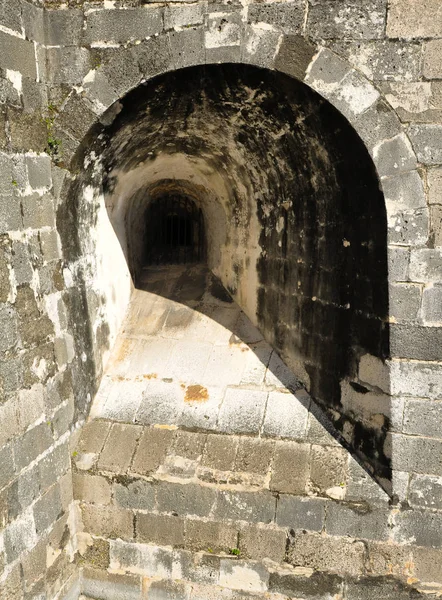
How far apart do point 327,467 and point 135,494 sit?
4.93 ft

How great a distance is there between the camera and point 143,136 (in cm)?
437

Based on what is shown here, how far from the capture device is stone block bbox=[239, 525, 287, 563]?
3875 millimetres

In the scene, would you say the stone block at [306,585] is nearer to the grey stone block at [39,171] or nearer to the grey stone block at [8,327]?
the grey stone block at [8,327]

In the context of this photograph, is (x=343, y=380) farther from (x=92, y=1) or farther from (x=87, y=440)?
(x=92, y=1)

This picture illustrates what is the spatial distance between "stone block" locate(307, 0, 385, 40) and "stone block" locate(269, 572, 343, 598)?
3.77 metres

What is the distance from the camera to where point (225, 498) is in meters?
3.96

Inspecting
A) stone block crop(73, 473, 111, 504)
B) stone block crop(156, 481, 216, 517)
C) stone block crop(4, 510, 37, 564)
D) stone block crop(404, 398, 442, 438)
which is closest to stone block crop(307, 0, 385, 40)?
stone block crop(404, 398, 442, 438)

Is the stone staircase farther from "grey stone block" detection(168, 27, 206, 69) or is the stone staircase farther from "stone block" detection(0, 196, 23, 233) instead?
"grey stone block" detection(168, 27, 206, 69)

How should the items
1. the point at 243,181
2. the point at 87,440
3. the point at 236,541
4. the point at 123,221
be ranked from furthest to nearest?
the point at 123,221, the point at 243,181, the point at 87,440, the point at 236,541

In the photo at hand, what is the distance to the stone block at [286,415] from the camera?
416cm

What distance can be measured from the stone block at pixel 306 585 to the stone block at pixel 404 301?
6.57 feet

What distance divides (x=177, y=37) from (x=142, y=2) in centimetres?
33

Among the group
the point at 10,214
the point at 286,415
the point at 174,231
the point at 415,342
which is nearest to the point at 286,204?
the point at 415,342

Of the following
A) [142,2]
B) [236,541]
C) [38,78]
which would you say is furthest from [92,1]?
[236,541]
